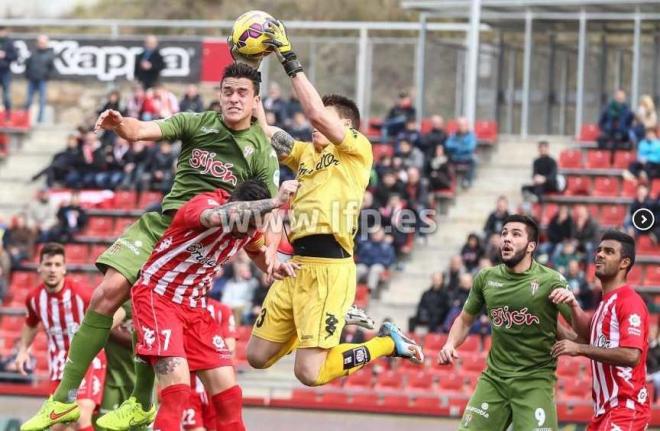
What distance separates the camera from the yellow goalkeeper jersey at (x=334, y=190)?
1071cm

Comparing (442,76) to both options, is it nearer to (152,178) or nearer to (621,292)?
(152,178)

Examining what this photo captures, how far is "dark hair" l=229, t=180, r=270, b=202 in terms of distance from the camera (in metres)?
9.91

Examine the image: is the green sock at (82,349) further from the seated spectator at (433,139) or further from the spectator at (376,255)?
the seated spectator at (433,139)

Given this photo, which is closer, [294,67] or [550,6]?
[294,67]

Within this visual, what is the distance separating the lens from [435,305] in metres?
20.6

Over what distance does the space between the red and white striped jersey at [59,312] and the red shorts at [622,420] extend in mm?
4721

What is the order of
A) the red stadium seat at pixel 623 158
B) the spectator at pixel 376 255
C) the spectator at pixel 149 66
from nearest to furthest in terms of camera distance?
the spectator at pixel 376 255, the red stadium seat at pixel 623 158, the spectator at pixel 149 66

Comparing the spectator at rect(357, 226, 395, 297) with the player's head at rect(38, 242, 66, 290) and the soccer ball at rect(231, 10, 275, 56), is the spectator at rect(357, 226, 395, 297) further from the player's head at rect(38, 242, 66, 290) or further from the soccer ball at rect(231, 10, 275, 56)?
the soccer ball at rect(231, 10, 275, 56)

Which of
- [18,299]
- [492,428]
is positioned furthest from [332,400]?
[492,428]

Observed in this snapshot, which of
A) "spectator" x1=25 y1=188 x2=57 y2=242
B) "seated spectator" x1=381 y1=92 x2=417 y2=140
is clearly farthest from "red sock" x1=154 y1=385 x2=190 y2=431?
"seated spectator" x1=381 y1=92 x2=417 y2=140

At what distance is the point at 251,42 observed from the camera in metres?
10.4

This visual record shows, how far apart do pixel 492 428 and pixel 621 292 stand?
1.45 meters

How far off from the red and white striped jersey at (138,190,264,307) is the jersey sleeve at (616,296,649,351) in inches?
111

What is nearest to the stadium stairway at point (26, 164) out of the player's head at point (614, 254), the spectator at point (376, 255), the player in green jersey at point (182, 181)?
the spectator at point (376, 255)
